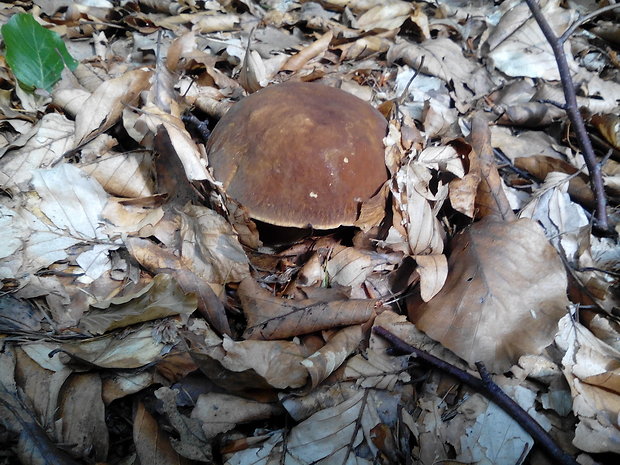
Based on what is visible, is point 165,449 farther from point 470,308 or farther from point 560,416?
point 560,416

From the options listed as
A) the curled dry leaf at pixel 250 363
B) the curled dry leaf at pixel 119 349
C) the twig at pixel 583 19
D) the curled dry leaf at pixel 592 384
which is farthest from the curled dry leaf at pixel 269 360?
the twig at pixel 583 19

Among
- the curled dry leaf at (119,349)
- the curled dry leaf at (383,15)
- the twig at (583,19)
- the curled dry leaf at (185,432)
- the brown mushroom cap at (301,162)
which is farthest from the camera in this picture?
the curled dry leaf at (383,15)

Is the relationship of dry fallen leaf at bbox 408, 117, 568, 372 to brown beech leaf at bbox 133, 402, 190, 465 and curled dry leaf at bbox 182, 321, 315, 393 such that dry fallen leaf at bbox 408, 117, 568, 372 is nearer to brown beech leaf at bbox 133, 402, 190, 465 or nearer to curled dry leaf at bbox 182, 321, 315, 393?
curled dry leaf at bbox 182, 321, 315, 393

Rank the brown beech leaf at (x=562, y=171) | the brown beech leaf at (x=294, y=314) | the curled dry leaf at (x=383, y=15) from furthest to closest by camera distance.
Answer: the curled dry leaf at (x=383, y=15) → the brown beech leaf at (x=562, y=171) → the brown beech leaf at (x=294, y=314)

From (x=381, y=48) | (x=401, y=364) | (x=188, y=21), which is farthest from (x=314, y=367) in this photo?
(x=188, y=21)

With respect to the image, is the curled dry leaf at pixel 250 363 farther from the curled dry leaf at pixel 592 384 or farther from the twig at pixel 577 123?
the twig at pixel 577 123
